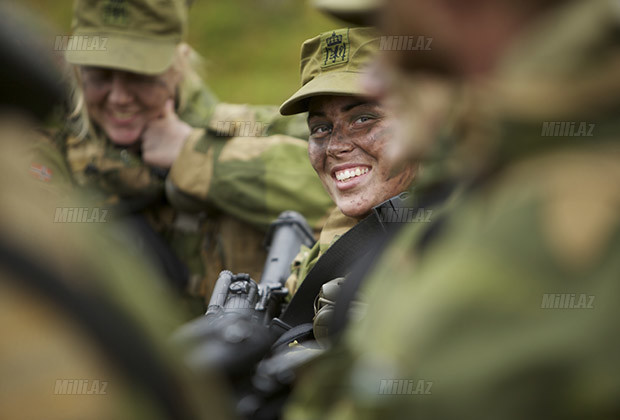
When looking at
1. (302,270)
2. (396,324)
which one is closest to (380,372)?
(396,324)

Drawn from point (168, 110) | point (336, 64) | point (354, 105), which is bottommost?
point (354, 105)

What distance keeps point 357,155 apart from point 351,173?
2.4 inches

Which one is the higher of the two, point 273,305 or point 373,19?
point 373,19

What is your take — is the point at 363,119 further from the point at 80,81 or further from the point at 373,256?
the point at 80,81

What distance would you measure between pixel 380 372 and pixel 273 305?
5.82 ft

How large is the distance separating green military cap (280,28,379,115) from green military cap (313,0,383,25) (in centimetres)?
98

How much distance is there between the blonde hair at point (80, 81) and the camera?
4312mm

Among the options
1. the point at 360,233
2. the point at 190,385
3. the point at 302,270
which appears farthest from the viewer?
A: the point at 302,270

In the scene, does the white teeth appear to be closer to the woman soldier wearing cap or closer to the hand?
the woman soldier wearing cap

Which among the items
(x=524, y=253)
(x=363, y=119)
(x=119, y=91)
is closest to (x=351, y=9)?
(x=524, y=253)

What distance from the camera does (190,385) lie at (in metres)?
1.13

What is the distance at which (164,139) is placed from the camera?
13.8ft

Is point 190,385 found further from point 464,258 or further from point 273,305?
point 273,305

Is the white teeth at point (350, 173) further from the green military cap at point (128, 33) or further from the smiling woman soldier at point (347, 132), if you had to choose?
the green military cap at point (128, 33)
